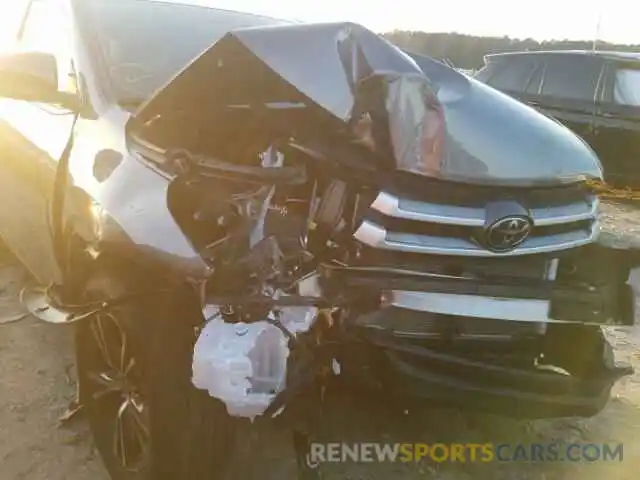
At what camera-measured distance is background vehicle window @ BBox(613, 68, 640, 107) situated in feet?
25.5

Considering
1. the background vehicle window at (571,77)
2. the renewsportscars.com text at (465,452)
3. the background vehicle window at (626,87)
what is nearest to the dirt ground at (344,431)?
the renewsportscars.com text at (465,452)

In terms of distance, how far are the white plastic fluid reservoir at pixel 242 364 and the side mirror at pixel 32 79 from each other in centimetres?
132

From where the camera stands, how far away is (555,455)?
2955 mm

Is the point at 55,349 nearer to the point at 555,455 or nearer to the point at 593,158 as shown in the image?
the point at 555,455

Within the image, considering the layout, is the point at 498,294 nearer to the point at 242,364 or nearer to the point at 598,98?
the point at 242,364

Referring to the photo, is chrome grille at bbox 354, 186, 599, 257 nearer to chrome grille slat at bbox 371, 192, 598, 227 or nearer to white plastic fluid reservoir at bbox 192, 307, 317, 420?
chrome grille slat at bbox 371, 192, 598, 227

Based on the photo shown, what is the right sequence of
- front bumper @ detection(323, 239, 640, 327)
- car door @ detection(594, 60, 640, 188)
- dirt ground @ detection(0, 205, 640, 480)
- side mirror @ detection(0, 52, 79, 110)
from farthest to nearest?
car door @ detection(594, 60, 640, 188) < side mirror @ detection(0, 52, 79, 110) < dirt ground @ detection(0, 205, 640, 480) < front bumper @ detection(323, 239, 640, 327)

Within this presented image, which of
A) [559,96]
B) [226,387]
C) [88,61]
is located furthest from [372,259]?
[559,96]

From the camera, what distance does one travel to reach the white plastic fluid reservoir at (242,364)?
2.03 metres

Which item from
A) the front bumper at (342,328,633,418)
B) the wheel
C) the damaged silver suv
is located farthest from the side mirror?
the front bumper at (342,328,633,418)

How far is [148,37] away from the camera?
328cm

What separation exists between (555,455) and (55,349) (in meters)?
2.30

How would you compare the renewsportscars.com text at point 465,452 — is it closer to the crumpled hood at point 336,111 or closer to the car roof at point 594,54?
the crumpled hood at point 336,111

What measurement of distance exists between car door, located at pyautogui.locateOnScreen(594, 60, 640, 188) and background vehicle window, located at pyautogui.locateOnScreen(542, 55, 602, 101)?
0.15 metres
